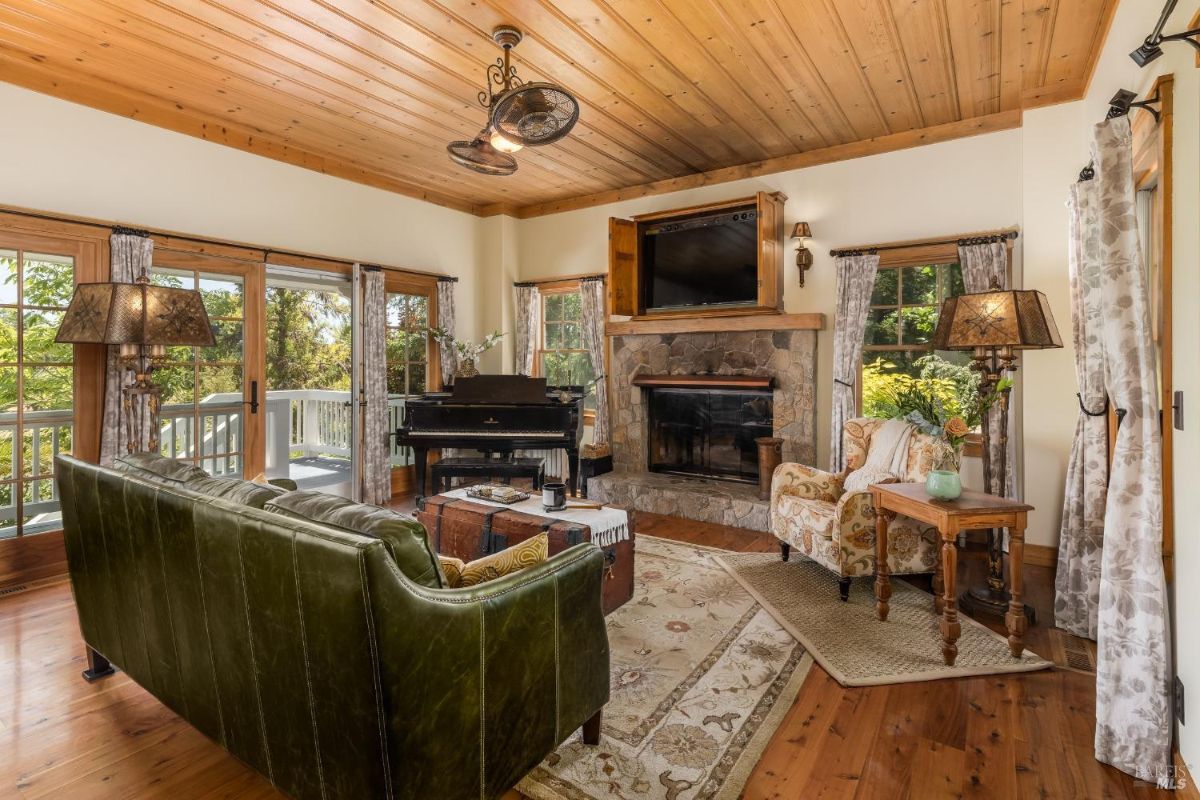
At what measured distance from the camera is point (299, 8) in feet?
9.16

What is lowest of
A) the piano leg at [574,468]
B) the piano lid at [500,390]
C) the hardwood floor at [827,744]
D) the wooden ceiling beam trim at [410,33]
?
the hardwood floor at [827,744]

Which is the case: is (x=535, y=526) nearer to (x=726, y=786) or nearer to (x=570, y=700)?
(x=570, y=700)

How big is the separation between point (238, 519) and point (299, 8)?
8.12ft

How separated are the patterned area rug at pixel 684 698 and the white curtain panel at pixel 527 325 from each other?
3219mm

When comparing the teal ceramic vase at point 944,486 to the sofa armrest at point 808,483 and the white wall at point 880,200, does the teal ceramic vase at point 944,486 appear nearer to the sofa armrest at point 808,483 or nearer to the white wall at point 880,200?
the sofa armrest at point 808,483

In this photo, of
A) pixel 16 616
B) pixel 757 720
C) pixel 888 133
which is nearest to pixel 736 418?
pixel 888 133

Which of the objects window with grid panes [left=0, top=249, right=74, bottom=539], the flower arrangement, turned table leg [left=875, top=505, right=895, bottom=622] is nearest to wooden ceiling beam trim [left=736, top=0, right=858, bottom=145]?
turned table leg [left=875, top=505, right=895, bottom=622]

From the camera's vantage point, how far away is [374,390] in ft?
17.5

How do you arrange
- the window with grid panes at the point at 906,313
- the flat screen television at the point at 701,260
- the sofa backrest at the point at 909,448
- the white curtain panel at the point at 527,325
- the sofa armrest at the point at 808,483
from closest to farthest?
the sofa backrest at the point at 909,448, the sofa armrest at the point at 808,483, the window with grid panes at the point at 906,313, the flat screen television at the point at 701,260, the white curtain panel at the point at 527,325

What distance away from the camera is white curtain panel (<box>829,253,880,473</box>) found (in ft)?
14.7

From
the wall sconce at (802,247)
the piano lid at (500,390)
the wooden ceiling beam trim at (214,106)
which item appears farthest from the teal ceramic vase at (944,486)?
the wooden ceiling beam trim at (214,106)

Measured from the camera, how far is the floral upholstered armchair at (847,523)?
3.10 m

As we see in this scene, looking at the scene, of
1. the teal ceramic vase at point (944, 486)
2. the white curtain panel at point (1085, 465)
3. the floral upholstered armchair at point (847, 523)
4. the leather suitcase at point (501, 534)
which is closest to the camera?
the white curtain panel at point (1085, 465)

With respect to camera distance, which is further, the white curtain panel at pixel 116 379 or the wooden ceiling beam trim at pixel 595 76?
the white curtain panel at pixel 116 379
